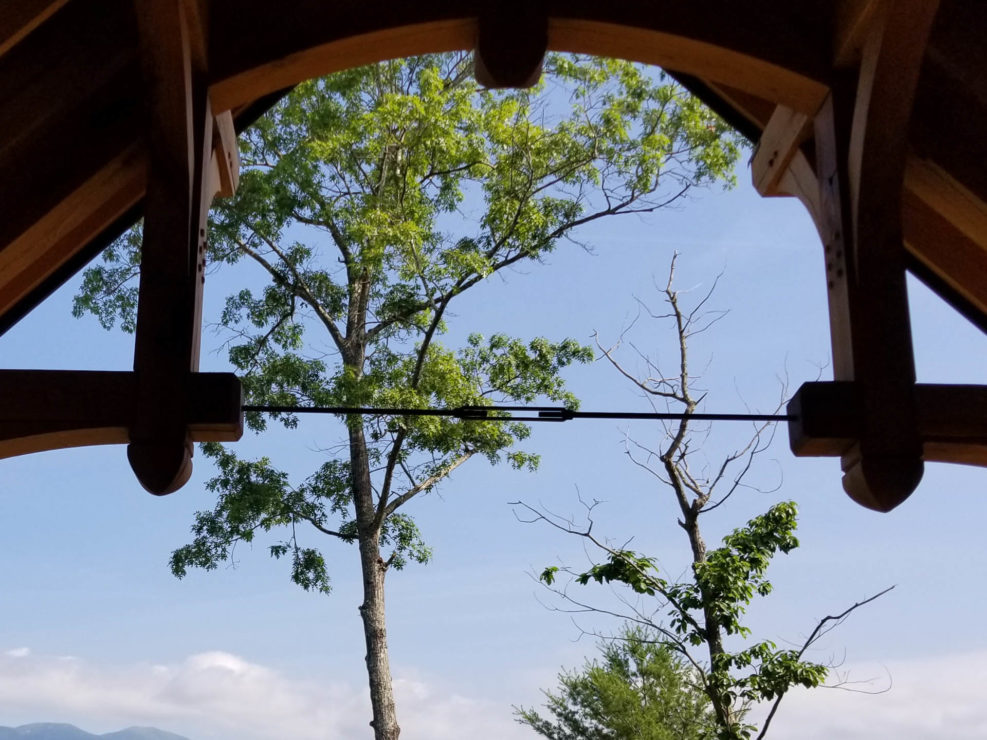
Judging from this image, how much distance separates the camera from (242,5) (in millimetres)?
2561

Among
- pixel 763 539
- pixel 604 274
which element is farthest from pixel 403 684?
pixel 604 274

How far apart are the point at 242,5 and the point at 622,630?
1094cm

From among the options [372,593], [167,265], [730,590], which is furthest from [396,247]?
[167,265]

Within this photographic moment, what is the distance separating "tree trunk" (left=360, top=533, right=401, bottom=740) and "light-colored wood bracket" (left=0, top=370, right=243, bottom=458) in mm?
6519

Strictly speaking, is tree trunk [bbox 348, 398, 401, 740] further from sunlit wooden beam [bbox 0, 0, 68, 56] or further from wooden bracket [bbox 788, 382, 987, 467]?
sunlit wooden beam [bbox 0, 0, 68, 56]

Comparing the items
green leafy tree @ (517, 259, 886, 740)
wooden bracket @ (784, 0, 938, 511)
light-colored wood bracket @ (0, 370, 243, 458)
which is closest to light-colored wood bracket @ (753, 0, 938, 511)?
wooden bracket @ (784, 0, 938, 511)

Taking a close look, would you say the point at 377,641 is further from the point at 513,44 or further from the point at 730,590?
the point at 513,44

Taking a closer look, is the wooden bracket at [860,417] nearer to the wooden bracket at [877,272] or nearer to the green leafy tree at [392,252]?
the wooden bracket at [877,272]

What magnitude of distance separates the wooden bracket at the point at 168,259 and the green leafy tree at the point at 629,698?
10213 millimetres

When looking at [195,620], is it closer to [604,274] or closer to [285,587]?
[604,274]

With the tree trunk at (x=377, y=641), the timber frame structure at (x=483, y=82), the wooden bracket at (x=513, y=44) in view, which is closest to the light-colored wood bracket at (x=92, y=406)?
the timber frame structure at (x=483, y=82)

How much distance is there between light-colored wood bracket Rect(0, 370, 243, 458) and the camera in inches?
89.4

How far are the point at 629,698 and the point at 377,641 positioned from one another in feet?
15.0

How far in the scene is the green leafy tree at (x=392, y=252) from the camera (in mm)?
8945
